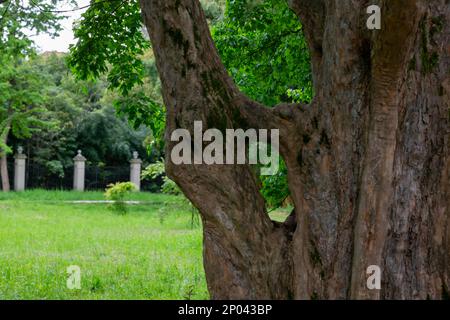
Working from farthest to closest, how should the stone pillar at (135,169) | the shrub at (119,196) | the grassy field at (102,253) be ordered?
the stone pillar at (135,169) → the shrub at (119,196) → the grassy field at (102,253)

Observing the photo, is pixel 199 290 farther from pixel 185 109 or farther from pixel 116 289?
pixel 185 109

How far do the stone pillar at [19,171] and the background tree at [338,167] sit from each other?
29055 millimetres

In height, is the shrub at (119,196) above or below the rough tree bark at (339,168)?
below

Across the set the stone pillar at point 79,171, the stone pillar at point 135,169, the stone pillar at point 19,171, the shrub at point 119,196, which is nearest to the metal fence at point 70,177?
the stone pillar at point 79,171

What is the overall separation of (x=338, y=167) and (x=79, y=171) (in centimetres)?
2994

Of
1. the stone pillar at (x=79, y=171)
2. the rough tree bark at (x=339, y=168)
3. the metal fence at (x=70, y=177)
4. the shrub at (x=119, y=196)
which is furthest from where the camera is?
the metal fence at (x=70, y=177)

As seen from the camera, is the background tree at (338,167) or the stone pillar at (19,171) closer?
the background tree at (338,167)

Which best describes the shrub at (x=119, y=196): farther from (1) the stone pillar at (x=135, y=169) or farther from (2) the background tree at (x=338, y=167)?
(2) the background tree at (x=338, y=167)

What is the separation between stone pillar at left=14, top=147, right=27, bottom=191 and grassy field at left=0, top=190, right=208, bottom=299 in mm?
9532

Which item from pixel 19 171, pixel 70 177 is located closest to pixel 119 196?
pixel 19 171

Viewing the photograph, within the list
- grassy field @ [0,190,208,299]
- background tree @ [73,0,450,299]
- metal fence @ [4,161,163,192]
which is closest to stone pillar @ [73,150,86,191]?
metal fence @ [4,161,163,192]

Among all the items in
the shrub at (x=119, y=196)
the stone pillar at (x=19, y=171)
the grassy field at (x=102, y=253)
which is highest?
the stone pillar at (x=19, y=171)

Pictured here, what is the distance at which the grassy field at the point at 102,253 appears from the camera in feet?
25.8
